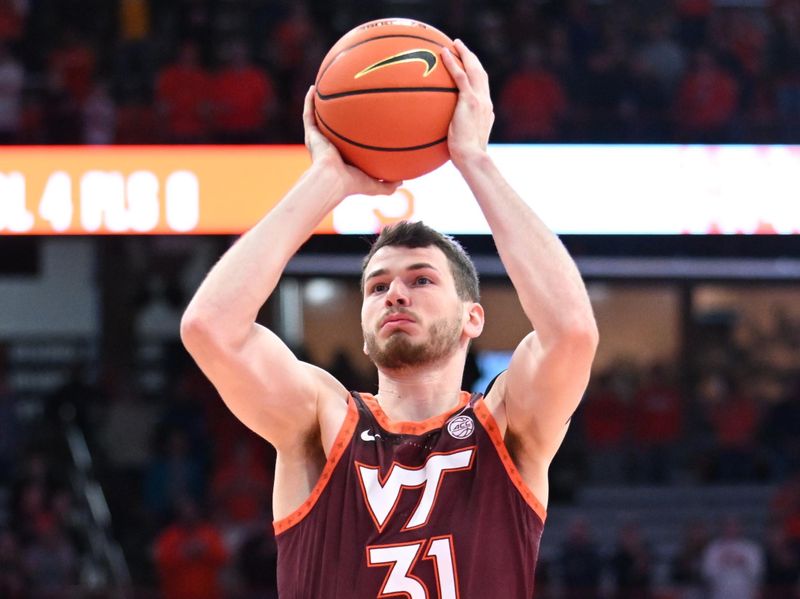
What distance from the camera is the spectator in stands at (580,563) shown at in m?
9.48

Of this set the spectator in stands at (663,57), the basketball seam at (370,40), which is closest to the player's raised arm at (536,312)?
the basketball seam at (370,40)

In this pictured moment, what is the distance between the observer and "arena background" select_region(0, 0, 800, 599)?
8758mm

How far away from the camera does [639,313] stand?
50.9 feet

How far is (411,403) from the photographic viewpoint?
317cm

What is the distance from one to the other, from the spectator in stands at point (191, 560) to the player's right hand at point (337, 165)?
21.1 ft

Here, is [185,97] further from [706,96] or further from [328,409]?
[328,409]

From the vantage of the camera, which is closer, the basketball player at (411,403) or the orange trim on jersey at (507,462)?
the basketball player at (411,403)

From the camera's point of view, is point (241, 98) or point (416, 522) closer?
point (416, 522)

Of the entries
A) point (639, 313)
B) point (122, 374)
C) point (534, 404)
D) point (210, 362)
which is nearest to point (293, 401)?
point (210, 362)

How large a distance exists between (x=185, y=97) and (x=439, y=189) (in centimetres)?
248

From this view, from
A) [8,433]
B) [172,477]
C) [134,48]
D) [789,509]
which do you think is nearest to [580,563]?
[789,509]

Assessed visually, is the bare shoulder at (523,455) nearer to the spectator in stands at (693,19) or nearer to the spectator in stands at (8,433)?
the spectator in stands at (8,433)

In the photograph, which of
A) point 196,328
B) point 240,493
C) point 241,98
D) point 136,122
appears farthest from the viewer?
point 240,493

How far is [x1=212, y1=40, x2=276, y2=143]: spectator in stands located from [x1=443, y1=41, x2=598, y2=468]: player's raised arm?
6.29 m
